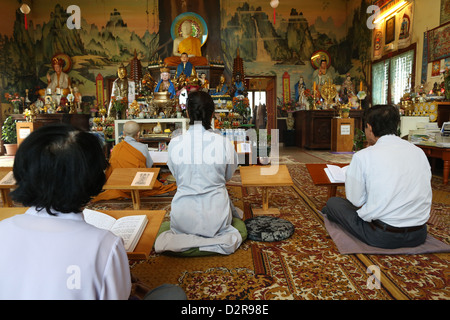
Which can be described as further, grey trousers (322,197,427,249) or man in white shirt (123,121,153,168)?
man in white shirt (123,121,153,168)

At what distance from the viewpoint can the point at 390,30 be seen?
1069 cm

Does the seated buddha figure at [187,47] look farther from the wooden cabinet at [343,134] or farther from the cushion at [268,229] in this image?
the cushion at [268,229]

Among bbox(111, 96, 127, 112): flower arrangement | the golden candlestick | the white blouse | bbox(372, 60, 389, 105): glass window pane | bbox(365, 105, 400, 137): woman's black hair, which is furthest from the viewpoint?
the golden candlestick

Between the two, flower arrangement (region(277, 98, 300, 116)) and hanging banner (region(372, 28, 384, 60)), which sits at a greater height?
hanging banner (region(372, 28, 384, 60))

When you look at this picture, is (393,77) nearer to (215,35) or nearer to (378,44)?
(378,44)

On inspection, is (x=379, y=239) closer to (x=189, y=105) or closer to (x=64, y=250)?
(x=189, y=105)

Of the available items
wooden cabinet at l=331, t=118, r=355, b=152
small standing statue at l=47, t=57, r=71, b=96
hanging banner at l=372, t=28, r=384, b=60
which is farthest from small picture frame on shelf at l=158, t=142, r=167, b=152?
hanging banner at l=372, t=28, r=384, b=60

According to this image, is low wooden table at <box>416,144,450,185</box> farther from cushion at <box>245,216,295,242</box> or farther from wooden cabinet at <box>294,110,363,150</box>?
wooden cabinet at <box>294,110,363,150</box>

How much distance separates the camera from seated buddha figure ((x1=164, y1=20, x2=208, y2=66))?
10.9m

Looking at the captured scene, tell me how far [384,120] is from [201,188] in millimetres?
1573

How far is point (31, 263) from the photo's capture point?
0.97 meters

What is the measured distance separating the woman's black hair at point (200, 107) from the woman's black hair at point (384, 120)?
52.7 inches

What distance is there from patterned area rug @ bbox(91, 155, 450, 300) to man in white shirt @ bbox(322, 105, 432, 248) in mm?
206

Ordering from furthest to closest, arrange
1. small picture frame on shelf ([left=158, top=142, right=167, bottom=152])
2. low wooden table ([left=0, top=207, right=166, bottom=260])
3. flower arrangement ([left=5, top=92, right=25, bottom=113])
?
1. flower arrangement ([left=5, top=92, right=25, bottom=113])
2. small picture frame on shelf ([left=158, top=142, right=167, bottom=152])
3. low wooden table ([left=0, top=207, right=166, bottom=260])
